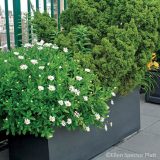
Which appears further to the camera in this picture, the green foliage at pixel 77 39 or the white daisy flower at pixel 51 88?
the green foliage at pixel 77 39

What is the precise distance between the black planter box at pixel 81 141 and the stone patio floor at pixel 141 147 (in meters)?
0.07

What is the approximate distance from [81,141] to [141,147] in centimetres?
83

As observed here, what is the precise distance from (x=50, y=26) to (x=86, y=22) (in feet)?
1.31

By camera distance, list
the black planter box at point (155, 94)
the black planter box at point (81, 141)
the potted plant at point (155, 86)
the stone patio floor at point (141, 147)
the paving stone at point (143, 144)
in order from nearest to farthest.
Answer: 1. the black planter box at point (81, 141)
2. the stone patio floor at point (141, 147)
3. the paving stone at point (143, 144)
4. the potted plant at point (155, 86)
5. the black planter box at point (155, 94)

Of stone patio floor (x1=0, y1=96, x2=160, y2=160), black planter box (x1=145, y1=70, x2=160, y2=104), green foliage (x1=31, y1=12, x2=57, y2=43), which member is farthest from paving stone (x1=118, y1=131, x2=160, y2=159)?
green foliage (x1=31, y1=12, x2=57, y2=43)

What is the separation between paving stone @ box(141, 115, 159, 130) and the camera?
14.8 feet

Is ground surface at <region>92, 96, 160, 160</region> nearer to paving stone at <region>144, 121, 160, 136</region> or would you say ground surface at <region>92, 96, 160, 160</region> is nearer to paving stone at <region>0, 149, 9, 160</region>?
paving stone at <region>144, 121, 160, 136</region>

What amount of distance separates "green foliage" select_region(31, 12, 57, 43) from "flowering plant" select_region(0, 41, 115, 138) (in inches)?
27.5

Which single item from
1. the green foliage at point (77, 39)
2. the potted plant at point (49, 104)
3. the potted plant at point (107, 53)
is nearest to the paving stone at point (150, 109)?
the potted plant at point (107, 53)

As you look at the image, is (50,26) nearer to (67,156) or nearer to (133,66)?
(133,66)

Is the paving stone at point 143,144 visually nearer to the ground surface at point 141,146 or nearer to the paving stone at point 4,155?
the ground surface at point 141,146

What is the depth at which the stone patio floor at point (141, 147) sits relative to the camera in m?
3.55

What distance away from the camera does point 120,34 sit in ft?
11.5

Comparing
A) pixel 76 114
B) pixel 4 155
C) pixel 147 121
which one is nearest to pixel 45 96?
pixel 76 114
